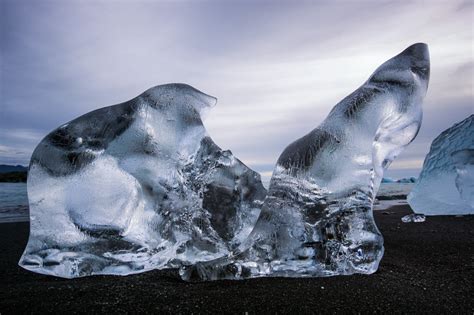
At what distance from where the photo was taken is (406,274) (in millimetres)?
2234

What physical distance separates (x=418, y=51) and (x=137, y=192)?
237 centimetres

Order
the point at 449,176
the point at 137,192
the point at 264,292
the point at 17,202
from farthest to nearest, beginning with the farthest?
the point at 17,202 < the point at 449,176 < the point at 137,192 < the point at 264,292

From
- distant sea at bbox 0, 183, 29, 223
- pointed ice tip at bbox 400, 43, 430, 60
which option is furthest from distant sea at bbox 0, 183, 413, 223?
pointed ice tip at bbox 400, 43, 430, 60

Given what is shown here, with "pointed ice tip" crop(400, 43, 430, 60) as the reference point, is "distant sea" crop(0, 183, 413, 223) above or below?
below

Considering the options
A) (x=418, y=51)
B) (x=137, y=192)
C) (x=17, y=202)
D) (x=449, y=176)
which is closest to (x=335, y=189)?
(x=418, y=51)

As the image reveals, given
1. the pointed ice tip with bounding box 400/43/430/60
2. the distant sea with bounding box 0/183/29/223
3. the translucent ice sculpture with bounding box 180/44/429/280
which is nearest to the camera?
the translucent ice sculpture with bounding box 180/44/429/280

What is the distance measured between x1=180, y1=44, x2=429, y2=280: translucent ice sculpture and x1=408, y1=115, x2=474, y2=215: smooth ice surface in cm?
364

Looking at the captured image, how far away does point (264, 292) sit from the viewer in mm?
1852

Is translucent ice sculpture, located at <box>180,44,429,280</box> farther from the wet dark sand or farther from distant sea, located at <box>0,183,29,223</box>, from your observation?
distant sea, located at <box>0,183,29,223</box>

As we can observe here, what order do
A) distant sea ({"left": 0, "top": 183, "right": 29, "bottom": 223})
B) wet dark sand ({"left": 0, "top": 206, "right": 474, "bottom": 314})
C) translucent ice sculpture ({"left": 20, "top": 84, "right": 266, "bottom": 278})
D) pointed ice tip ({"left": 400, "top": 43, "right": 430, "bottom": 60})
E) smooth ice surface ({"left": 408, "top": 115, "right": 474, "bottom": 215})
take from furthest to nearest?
distant sea ({"left": 0, "top": 183, "right": 29, "bottom": 223}) → smooth ice surface ({"left": 408, "top": 115, "right": 474, "bottom": 215}) → pointed ice tip ({"left": 400, "top": 43, "right": 430, "bottom": 60}) → translucent ice sculpture ({"left": 20, "top": 84, "right": 266, "bottom": 278}) → wet dark sand ({"left": 0, "top": 206, "right": 474, "bottom": 314})

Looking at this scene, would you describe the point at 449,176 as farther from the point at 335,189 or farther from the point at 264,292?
the point at 264,292

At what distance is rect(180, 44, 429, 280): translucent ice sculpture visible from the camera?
7.68 feet

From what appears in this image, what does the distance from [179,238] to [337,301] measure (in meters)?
1.31

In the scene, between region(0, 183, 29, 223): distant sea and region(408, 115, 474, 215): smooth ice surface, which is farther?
region(0, 183, 29, 223): distant sea
